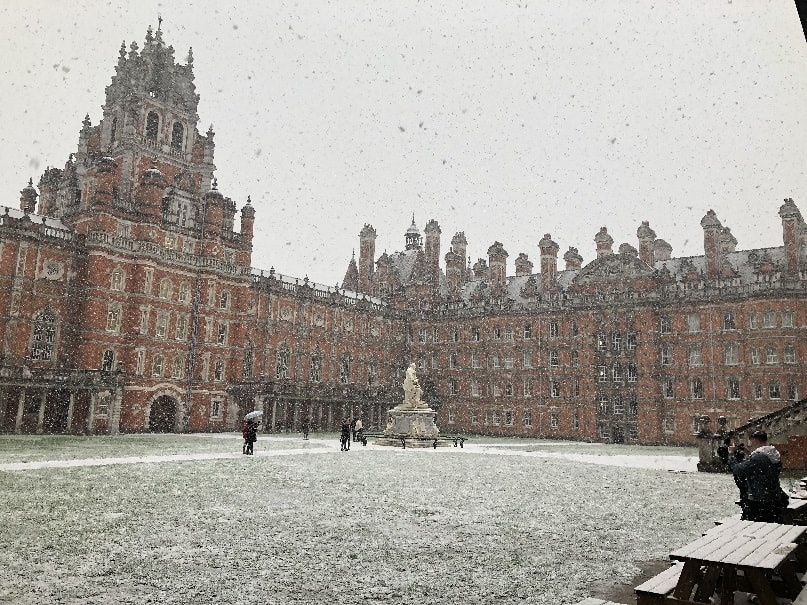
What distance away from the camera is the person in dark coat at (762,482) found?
24.9ft

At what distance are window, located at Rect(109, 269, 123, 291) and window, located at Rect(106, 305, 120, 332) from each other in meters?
1.48

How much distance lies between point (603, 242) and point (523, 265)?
13.1m

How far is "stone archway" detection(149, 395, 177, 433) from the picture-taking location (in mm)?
49000

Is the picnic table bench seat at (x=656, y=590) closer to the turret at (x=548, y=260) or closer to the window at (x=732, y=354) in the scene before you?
the window at (x=732, y=354)

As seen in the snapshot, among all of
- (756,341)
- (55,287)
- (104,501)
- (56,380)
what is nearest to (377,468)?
(104,501)

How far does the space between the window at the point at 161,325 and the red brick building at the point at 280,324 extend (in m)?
0.11

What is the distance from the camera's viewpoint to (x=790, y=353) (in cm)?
4944

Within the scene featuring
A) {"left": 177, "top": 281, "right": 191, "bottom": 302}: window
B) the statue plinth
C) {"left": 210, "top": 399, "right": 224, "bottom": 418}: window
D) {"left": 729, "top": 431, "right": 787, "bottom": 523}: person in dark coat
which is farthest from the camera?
{"left": 210, "top": 399, "right": 224, "bottom": 418}: window

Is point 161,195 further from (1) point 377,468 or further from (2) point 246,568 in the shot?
(2) point 246,568

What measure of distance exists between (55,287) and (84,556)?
42.1 m

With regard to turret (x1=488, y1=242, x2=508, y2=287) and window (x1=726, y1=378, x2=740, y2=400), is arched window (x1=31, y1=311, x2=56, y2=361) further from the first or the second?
window (x1=726, y1=378, x2=740, y2=400)

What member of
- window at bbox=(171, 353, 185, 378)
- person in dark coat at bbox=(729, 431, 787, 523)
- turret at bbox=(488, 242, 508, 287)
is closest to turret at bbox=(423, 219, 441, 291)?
turret at bbox=(488, 242, 508, 287)

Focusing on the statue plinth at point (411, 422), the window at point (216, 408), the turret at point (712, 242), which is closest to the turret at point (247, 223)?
the window at point (216, 408)

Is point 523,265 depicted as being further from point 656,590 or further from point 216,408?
point 656,590
